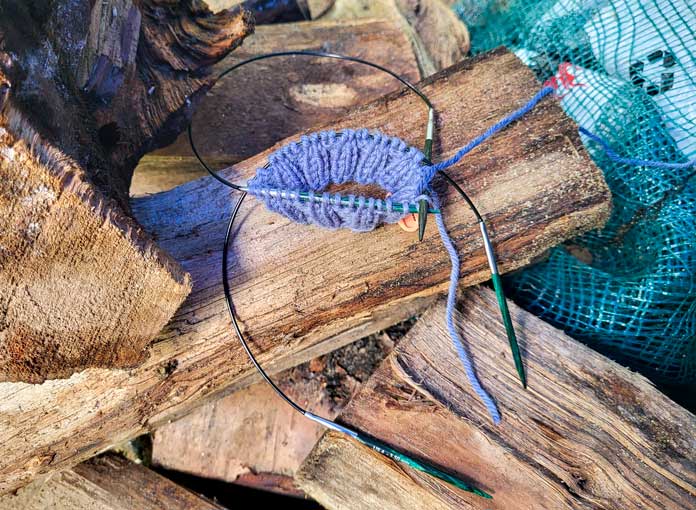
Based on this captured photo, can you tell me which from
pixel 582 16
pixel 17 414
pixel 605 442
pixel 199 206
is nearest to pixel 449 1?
pixel 582 16

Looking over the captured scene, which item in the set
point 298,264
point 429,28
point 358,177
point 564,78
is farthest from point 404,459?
point 429,28

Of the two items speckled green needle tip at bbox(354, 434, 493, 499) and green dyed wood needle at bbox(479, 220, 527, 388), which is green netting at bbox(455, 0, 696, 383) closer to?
green dyed wood needle at bbox(479, 220, 527, 388)

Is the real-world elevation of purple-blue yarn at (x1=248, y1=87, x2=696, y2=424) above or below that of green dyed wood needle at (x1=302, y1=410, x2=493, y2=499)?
above

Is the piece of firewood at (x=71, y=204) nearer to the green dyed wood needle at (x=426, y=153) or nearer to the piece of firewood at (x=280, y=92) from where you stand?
the piece of firewood at (x=280, y=92)

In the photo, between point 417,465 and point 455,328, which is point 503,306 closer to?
point 455,328

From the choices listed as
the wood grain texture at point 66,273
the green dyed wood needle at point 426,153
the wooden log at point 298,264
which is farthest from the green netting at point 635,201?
the wood grain texture at point 66,273

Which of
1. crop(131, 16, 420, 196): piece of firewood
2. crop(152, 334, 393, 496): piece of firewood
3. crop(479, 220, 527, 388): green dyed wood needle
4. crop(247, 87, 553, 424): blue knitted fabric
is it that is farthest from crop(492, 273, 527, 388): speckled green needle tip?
crop(131, 16, 420, 196): piece of firewood
